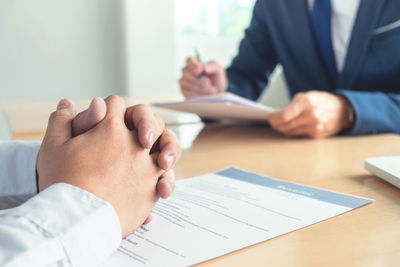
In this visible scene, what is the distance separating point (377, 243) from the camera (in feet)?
1.10

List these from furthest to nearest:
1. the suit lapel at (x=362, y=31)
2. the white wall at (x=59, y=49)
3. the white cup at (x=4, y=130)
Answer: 1. the white wall at (x=59, y=49)
2. the white cup at (x=4, y=130)
3. the suit lapel at (x=362, y=31)

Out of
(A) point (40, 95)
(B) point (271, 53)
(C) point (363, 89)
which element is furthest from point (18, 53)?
(C) point (363, 89)

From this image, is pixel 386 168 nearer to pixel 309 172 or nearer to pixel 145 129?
pixel 309 172

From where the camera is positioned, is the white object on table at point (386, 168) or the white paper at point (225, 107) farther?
the white paper at point (225, 107)

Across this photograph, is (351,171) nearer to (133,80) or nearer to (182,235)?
(182,235)

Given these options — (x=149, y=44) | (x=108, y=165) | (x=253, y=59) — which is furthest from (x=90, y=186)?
(x=149, y=44)

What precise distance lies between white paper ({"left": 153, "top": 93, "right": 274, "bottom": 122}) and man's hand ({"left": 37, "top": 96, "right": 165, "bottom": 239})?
1.34 ft

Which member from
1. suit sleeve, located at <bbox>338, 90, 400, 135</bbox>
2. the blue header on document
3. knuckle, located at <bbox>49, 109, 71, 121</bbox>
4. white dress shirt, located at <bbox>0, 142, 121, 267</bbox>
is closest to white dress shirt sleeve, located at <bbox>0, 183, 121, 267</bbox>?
white dress shirt, located at <bbox>0, 142, 121, 267</bbox>

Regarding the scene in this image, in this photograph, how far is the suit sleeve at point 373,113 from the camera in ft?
2.76

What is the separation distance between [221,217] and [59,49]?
208 cm

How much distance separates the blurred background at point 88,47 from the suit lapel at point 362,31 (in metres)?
1.46

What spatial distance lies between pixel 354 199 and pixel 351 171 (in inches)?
5.3

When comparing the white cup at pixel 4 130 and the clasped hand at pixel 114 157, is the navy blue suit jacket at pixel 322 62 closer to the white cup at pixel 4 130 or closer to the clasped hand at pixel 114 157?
the clasped hand at pixel 114 157

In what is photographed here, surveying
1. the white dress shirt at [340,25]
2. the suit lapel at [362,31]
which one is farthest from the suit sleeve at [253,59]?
the suit lapel at [362,31]
